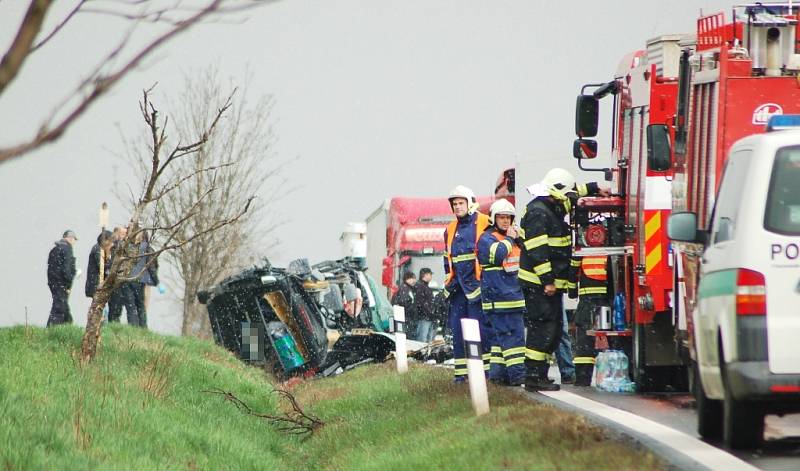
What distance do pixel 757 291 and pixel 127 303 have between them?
747 inches

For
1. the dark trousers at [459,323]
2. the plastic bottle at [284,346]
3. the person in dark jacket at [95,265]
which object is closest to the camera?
the dark trousers at [459,323]

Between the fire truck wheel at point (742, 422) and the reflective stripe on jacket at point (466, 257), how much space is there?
6.71 metres

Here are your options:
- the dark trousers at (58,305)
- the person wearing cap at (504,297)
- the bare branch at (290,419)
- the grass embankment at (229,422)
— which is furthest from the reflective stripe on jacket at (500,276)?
the dark trousers at (58,305)

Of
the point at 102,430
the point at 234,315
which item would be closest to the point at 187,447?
the point at 102,430

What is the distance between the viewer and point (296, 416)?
56.1ft

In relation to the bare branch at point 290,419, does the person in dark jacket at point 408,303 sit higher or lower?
higher

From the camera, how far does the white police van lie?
8938 mm

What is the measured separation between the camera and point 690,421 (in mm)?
12164

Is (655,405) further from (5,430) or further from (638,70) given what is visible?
(5,430)

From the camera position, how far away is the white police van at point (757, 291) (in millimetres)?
8938

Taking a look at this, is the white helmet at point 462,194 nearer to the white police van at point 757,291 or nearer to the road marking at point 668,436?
the road marking at point 668,436

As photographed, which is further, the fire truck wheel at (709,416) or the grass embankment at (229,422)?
the fire truck wheel at (709,416)

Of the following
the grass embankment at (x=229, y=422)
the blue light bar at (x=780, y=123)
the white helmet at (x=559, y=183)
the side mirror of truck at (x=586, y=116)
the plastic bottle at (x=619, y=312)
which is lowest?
the grass embankment at (x=229, y=422)

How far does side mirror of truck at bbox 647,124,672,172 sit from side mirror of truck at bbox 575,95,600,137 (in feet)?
8.48
